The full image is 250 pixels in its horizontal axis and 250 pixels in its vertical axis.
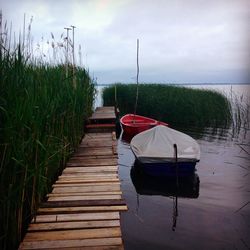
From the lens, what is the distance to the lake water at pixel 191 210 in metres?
4.58

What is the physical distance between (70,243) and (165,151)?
4161 millimetres

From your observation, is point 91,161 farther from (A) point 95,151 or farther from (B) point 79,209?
(B) point 79,209

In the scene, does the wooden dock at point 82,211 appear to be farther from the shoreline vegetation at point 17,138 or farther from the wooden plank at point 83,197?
the shoreline vegetation at point 17,138

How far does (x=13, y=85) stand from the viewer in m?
2.94

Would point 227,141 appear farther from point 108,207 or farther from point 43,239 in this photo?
point 43,239

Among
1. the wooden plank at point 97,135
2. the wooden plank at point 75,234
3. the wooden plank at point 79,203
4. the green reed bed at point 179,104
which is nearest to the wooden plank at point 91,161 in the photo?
the wooden plank at point 79,203

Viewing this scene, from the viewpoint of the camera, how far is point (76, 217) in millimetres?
3789

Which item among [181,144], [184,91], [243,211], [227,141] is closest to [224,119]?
[184,91]

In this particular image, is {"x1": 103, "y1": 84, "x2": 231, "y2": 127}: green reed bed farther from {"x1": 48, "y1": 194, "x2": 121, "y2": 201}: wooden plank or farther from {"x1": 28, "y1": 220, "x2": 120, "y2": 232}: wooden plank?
{"x1": 28, "y1": 220, "x2": 120, "y2": 232}: wooden plank

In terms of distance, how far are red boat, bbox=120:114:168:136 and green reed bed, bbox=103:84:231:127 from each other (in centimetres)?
321

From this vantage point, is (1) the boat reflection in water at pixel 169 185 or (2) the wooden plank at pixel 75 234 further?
(1) the boat reflection in water at pixel 169 185

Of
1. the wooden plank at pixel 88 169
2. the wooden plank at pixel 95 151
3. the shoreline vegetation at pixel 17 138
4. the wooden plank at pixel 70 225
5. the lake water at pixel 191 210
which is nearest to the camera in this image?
the shoreline vegetation at pixel 17 138

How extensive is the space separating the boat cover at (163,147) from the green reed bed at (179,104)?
9154 millimetres

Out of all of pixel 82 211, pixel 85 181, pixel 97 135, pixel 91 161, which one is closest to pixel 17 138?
pixel 82 211
